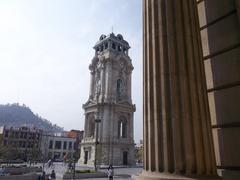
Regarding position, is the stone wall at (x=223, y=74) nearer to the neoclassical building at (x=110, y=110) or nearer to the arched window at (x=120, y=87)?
the neoclassical building at (x=110, y=110)

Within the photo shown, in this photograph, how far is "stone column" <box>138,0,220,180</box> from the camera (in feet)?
12.5

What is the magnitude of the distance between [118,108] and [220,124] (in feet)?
155

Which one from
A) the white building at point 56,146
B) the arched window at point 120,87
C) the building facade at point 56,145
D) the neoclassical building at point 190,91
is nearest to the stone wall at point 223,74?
the neoclassical building at point 190,91

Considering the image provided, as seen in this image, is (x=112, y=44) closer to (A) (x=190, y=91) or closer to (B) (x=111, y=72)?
(B) (x=111, y=72)

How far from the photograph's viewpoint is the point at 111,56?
2119 inches

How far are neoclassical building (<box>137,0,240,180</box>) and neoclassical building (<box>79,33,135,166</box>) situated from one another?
44.0m

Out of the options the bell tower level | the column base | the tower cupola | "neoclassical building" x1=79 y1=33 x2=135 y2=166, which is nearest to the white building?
"neoclassical building" x1=79 y1=33 x2=135 y2=166

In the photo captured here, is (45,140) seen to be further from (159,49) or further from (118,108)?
(159,49)

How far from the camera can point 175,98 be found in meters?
4.11

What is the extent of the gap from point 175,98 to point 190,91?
343 mm

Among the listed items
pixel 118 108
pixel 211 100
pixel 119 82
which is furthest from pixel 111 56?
pixel 211 100

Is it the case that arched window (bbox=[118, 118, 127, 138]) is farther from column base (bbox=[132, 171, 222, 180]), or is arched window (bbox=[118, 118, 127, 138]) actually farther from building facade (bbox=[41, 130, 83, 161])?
column base (bbox=[132, 171, 222, 180])

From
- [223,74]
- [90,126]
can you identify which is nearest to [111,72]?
[90,126]

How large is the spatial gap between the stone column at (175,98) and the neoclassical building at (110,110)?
44064 mm
